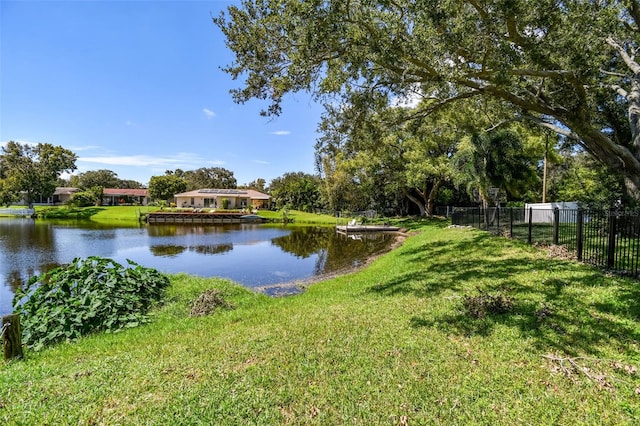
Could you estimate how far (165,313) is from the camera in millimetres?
6520

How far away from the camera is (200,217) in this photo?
139ft

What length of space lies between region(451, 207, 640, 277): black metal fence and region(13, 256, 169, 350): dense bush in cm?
921

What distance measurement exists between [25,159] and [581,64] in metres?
69.0

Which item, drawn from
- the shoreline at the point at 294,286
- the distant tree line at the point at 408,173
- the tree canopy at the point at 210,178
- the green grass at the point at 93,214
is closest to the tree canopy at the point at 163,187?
the distant tree line at the point at 408,173

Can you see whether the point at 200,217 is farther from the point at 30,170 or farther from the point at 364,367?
the point at 364,367

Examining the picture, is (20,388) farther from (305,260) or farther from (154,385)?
(305,260)

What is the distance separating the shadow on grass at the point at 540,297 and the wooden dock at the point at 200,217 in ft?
115

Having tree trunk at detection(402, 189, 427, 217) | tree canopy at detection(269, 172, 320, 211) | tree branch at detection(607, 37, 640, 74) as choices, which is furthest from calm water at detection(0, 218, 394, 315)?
tree canopy at detection(269, 172, 320, 211)

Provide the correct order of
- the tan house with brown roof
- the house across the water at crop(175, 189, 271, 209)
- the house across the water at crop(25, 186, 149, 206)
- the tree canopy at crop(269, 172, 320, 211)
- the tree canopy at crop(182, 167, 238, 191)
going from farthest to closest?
the tree canopy at crop(182, 167, 238, 191) < the tan house with brown roof < the house across the water at crop(25, 186, 149, 206) < the house across the water at crop(175, 189, 271, 209) < the tree canopy at crop(269, 172, 320, 211)

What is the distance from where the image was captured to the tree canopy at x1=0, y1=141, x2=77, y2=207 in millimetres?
50750

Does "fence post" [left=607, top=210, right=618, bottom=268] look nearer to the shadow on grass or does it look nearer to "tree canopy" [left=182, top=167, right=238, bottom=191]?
the shadow on grass

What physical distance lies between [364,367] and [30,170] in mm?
66483

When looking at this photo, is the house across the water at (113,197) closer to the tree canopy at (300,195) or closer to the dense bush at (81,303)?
the tree canopy at (300,195)

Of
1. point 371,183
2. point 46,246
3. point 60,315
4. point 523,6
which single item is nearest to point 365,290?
point 60,315
